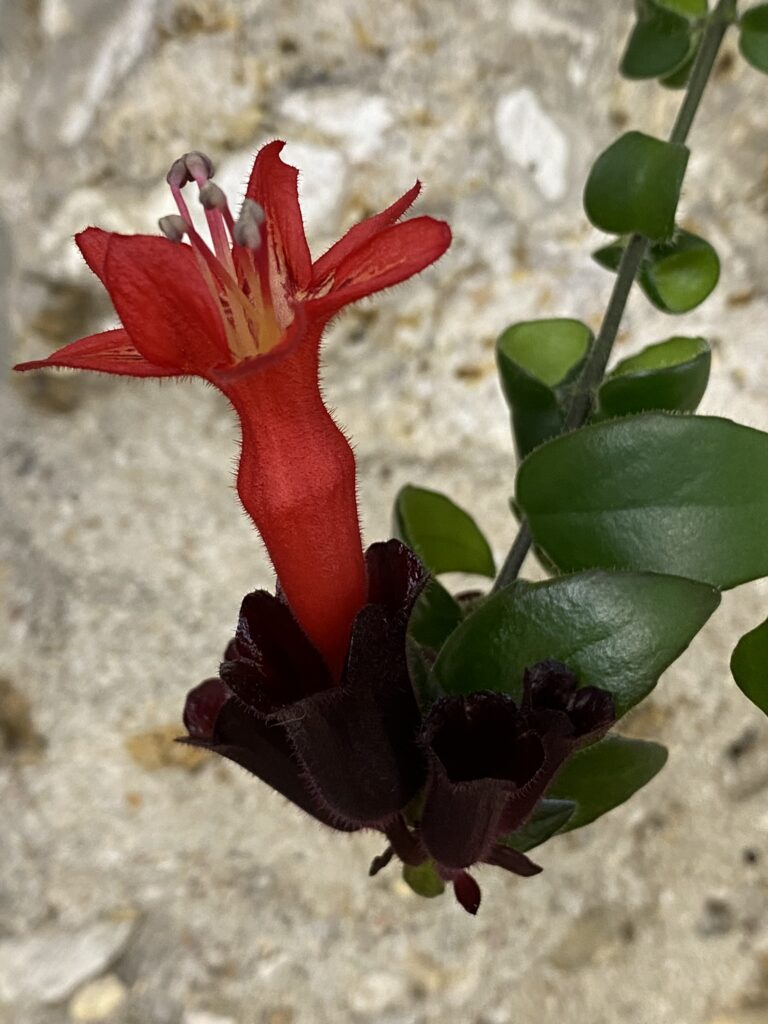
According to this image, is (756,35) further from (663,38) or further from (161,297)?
(161,297)

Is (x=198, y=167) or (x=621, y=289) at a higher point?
(x=198, y=167)

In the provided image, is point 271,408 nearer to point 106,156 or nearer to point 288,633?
Answer: point 288,633

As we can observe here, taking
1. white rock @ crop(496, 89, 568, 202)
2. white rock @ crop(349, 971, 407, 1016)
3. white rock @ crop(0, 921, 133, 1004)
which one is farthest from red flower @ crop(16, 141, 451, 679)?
white rock @ crop(496, 89, 568, 202)

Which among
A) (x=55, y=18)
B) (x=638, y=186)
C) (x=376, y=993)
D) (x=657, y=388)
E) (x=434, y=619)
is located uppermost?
(x=55, y=18)

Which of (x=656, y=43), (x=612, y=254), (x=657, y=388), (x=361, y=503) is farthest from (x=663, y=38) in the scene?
(x=361, y=503)

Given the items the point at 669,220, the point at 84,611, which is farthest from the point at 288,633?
the point at 84,611

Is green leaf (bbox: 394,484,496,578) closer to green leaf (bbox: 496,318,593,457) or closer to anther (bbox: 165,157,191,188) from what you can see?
green leaf (bbox: 496,318,593,457)

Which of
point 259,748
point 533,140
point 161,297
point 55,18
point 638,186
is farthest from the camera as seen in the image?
point 55,18
